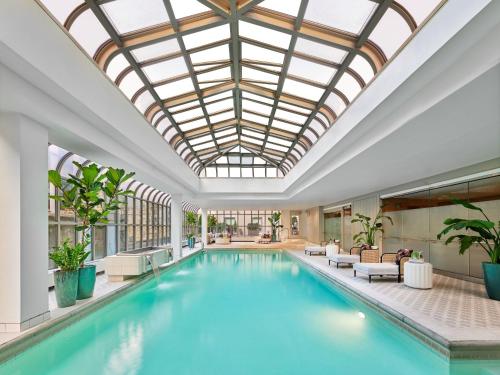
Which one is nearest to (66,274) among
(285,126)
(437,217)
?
(285,126)

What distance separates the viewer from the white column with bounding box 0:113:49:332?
511 cm

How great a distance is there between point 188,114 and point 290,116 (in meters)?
3.72

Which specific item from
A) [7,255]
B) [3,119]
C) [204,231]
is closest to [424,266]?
[7,255]

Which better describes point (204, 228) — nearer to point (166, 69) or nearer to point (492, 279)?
point (166, 69)

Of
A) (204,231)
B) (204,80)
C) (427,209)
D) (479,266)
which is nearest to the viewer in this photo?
(479,266)

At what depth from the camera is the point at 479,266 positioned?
9.23 meters

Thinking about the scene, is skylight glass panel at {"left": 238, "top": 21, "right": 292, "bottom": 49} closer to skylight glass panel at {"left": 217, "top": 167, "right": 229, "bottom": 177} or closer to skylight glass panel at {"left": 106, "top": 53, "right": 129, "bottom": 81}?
skylight glass panel at {"left": 106, "top": 53, "right": 129, "bottom": 81}

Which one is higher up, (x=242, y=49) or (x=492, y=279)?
(x=242, y=49)

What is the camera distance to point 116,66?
23.8ft

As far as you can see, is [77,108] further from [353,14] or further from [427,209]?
[427,209]

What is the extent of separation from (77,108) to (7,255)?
2452 mm

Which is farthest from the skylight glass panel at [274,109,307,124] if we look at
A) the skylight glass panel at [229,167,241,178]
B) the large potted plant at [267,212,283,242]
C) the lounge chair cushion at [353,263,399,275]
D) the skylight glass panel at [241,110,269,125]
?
the large potted plant at [267,212,283,242]

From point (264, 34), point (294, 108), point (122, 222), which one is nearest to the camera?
point (264, 34)

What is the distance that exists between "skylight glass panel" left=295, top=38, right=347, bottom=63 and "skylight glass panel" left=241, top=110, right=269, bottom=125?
21.6ft
